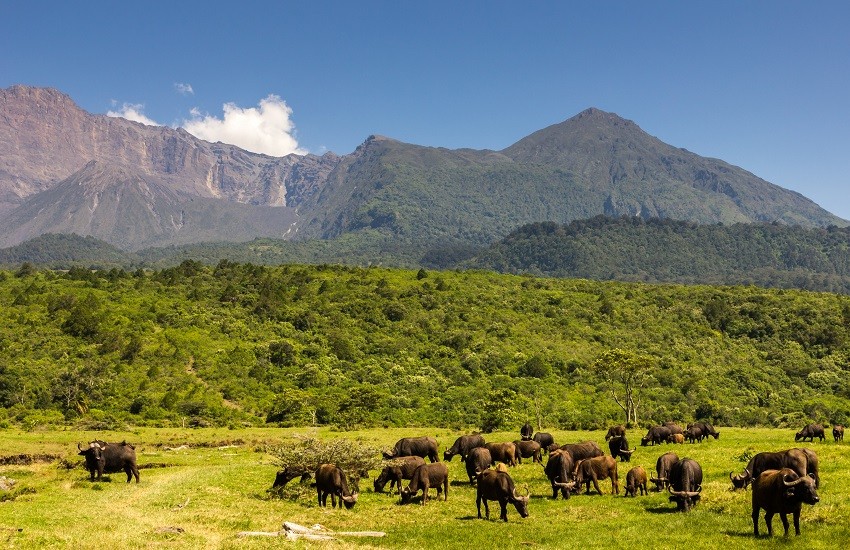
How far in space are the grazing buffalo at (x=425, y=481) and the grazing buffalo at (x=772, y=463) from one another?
12024mm

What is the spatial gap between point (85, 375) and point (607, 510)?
→ 238ft

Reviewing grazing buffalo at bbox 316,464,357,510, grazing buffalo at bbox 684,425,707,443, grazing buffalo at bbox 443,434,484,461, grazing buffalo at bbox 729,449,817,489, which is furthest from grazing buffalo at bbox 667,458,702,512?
grazing buffalo at bbox 684,425,707,443

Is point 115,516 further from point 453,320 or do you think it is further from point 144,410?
point 453,320

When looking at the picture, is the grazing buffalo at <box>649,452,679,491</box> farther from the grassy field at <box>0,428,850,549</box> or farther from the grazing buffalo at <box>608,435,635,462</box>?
the grazing buffalo at <box>608,435,635,462</box>

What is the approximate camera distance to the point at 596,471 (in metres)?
27.7

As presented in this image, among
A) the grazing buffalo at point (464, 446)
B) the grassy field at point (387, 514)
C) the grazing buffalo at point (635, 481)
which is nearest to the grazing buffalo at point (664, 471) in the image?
the grazing buffalo at point (635, 481)

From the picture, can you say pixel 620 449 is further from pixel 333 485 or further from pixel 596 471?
pixel 333 485

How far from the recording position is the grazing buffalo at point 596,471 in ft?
90.0

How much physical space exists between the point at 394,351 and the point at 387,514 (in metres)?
74.3

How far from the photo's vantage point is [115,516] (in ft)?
76.1

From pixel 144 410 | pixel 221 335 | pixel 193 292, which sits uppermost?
pixel 193 292

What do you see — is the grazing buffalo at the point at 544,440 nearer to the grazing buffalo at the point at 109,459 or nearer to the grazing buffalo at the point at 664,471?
the grazing buffalo at the point at 664,471

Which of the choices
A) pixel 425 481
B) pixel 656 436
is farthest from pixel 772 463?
pixel 656 436

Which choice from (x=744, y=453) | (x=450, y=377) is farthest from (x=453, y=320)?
(x=744, y=453)
